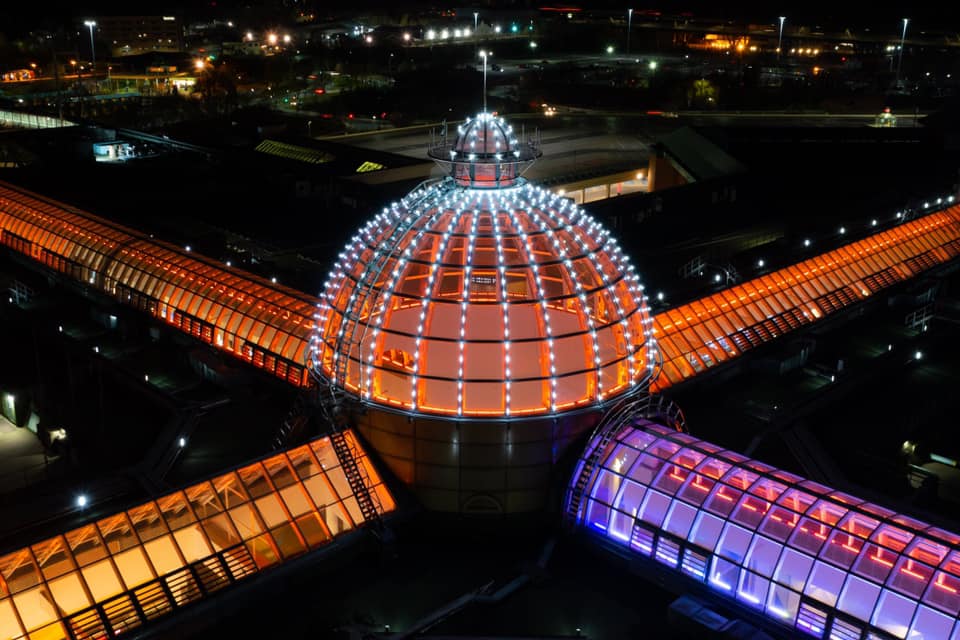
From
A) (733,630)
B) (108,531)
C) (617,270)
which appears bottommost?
(733,630)

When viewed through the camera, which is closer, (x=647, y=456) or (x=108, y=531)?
(x=108, y=531)

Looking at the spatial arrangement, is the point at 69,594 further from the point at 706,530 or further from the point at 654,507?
the point at 706,530

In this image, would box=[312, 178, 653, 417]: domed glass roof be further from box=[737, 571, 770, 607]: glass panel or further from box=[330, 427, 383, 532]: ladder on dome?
box=[737, 571, 770, 607]: glass panel

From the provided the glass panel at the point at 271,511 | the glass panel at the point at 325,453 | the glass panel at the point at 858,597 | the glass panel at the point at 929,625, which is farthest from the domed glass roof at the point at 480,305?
the glass panel at the point at 929,625

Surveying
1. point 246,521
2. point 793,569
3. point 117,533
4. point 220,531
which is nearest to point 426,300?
point 246,521

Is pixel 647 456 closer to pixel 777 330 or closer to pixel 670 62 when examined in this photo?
pixel 777 330

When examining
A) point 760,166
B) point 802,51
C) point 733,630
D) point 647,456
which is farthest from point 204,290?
point 802,51
